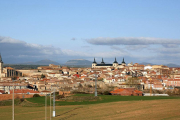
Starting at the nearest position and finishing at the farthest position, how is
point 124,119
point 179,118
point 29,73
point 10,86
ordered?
point 179,118, point 124,119, point 10,86, point 29,73

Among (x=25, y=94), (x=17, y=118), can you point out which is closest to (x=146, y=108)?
(x=17, y=118)

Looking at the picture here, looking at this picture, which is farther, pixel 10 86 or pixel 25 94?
pixel 10 86

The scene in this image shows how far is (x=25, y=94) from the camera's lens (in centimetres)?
6400

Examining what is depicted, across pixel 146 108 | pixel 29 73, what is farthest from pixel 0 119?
pixel 29 73

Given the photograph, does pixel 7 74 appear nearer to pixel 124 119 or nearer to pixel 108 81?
pixel 108 81

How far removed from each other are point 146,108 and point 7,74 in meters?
105

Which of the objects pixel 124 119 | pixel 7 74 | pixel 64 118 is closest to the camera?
pixel 124 119

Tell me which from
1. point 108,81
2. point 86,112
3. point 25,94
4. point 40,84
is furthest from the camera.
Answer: point 108,81

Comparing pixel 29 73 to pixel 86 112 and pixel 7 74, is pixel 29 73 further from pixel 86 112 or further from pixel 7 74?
pixel 86 112

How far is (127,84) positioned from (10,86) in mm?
29346

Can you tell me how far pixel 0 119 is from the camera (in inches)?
1334

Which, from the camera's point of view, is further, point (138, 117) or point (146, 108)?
point (146, 108)

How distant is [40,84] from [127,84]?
21.6 meters

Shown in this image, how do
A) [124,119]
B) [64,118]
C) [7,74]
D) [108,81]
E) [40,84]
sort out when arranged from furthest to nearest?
[7,74]
[108,81]
[40,84]
[64,118]
[124,119]
